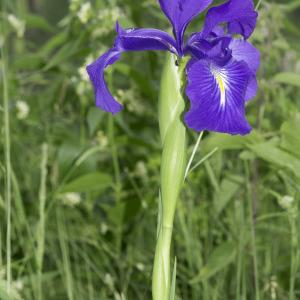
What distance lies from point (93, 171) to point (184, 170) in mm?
604

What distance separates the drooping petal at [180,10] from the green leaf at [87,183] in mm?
532

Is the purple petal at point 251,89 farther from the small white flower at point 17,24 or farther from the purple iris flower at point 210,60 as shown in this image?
the small white flower at point 17,24

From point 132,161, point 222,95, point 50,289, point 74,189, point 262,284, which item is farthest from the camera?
point 132,161

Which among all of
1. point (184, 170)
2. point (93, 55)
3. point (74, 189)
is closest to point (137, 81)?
point (93, 55)

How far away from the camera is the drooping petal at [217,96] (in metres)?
0.68

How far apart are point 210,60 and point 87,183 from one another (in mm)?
577

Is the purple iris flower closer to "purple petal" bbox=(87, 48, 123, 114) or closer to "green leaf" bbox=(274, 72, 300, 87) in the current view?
"purple petal" bbox=(87, 48, 123, 114)

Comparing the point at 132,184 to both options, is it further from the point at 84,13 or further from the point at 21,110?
the point at 84,13

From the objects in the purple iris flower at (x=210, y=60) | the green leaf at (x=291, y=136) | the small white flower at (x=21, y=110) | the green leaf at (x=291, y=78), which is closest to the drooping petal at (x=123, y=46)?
the purple iris flower at (x=210, y=60)

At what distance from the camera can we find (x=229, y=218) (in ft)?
4.62

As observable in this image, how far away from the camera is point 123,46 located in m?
0.75

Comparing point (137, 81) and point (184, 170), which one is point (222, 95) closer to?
point (184, 170)

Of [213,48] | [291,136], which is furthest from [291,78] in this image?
[213,48]

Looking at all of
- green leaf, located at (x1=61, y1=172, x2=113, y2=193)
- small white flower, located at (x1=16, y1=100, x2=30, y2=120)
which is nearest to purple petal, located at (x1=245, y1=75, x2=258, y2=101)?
green leaf, located at (x1=61, y1=172, x2=113, y2=193)
